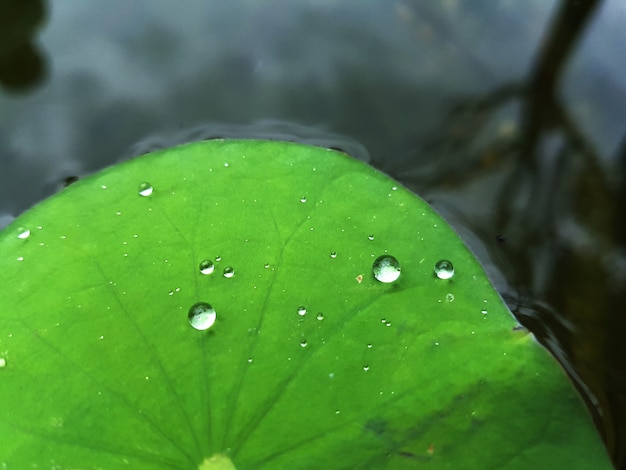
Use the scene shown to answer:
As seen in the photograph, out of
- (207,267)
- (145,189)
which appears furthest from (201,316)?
(145,189)

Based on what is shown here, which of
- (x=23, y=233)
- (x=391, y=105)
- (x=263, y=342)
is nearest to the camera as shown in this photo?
(x=263, y=342)

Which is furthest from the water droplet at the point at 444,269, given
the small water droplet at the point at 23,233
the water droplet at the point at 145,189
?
the small water droplet at the point at 23,233

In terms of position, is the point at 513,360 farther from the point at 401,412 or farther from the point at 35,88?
the point at 35,88

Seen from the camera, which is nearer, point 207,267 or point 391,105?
point 207,267

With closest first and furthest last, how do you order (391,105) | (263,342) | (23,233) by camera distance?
(263,342), (23,233), (391,105)

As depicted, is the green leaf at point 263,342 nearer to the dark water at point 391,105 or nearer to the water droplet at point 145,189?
the water droplet at point 145,189

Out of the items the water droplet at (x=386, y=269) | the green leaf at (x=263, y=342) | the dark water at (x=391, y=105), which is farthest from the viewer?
the dark water at (x=391, y=105)

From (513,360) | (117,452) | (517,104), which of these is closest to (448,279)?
(513,360)

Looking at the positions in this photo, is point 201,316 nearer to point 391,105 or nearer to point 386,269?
point 386,269
